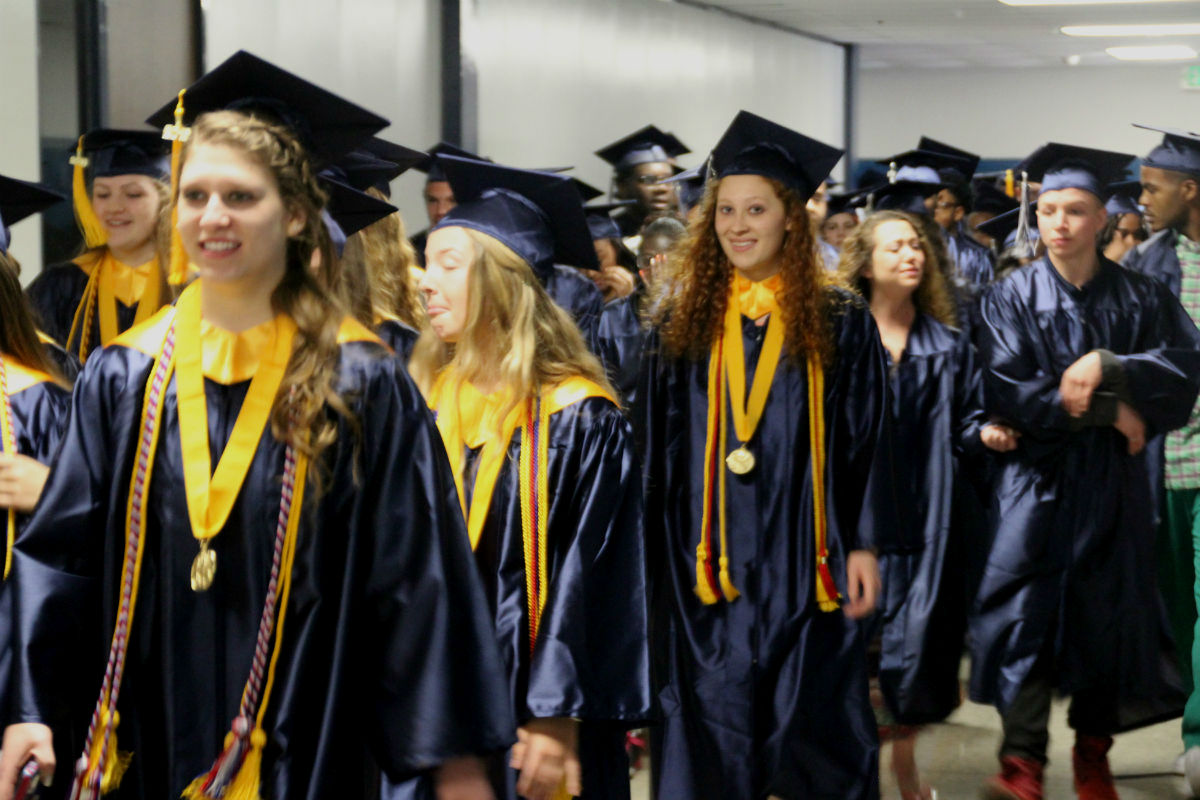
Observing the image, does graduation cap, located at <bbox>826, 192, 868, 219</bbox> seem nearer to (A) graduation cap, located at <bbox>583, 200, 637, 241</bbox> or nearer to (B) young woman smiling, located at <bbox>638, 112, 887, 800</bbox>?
(A) graduation cap, located at <bbox>583, 200, 637, 241</bbox>

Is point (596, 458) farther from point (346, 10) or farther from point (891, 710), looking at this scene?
point (346, 10)

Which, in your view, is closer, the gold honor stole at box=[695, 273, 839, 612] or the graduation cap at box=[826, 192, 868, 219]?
the gold honor stole at box=[695, 273, 839, 612]

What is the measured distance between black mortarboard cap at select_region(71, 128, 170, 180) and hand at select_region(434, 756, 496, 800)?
3.70m

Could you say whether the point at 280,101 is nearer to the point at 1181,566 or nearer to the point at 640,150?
the point at 1181,566

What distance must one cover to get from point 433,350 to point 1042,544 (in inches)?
93.7

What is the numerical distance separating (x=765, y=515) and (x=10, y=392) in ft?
6.29

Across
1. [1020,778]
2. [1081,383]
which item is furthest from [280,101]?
[1020,778]

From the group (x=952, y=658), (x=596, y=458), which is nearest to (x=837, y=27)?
(x=952, y=658)

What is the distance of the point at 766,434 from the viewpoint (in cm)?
419

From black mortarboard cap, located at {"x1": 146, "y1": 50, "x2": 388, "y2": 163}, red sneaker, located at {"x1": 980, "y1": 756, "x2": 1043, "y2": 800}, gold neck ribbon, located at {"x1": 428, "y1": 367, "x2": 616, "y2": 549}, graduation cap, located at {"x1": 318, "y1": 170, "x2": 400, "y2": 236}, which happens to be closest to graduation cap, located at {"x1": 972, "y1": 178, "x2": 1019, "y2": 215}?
red sneaker, located at {"x1": 980, "y1": 756, "x2": 1043, "y2": 800}

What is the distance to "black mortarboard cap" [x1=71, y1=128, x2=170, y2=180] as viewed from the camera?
561cm

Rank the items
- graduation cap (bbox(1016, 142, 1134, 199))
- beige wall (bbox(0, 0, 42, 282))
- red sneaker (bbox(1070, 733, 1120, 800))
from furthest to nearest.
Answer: beige wall (bbox(0, 0, 42, 282))
graduation cap (bbox(1016, 142, 1134, 199))
red sneaker (bbox(1070, 733, 1120, 800))

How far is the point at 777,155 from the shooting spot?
172 inches

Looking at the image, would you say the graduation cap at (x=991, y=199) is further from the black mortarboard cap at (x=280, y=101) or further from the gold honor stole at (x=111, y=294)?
the black mortarboard cap at (x=280, y=101)
